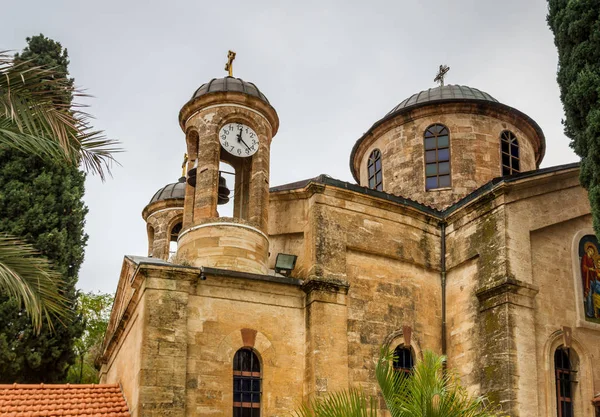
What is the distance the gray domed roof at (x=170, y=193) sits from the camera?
21.2 metres

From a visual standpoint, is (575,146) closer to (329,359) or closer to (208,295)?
(329,359)

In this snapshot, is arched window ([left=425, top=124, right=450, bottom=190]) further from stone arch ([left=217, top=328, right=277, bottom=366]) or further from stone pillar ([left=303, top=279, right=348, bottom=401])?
stone arch ([left=217, top=328, right=277, bottom=366])

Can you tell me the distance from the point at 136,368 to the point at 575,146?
26.5ft

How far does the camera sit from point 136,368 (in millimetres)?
11914

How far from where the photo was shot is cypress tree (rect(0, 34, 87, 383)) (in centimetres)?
1720

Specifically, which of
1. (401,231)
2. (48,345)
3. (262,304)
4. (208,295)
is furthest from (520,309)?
(48,345)

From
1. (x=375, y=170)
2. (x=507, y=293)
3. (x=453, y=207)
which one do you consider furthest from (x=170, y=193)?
(x=507, y=293)

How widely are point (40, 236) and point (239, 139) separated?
6.62 metres

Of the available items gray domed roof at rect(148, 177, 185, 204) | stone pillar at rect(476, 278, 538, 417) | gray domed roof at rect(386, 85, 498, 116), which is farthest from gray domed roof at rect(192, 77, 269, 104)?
gray domed roof at rect(148, 177, 185, 204)

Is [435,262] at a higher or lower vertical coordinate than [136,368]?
higher

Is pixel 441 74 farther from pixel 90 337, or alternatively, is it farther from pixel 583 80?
pixel 90 337

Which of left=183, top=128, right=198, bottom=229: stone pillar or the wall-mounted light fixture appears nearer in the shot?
the wall-mounted light fixture

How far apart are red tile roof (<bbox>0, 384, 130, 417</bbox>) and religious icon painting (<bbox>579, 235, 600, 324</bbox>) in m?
8.93

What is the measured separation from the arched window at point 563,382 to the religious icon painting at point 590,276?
0.95 meters
